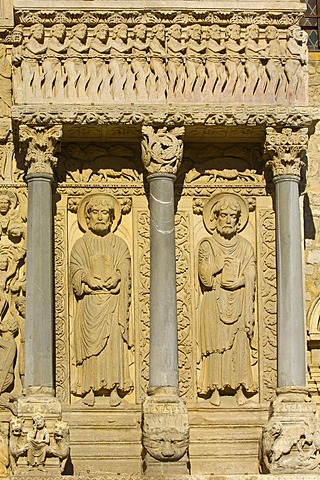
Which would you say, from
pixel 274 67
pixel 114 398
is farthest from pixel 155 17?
pixel 114 398

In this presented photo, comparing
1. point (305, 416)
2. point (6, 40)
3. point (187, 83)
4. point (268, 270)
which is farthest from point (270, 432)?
point (6, 40)

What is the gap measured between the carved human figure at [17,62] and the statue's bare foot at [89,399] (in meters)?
3.18

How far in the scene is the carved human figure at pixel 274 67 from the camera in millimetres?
18016

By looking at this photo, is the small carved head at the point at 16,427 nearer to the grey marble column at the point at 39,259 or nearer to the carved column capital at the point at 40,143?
the grey marble column at the point at 39,259

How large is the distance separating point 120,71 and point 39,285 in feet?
7.95

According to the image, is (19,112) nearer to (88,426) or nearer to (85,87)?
(85,87)

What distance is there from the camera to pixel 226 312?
18.2 metres

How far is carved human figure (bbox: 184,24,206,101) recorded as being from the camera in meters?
18.0

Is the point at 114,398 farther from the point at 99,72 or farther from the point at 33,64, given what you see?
the point at 33,64

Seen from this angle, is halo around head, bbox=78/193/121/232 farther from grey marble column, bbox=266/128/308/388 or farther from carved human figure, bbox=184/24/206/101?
grey marble column, bbox=266/128/308/388

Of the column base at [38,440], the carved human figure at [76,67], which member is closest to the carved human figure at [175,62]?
the carved human figure at [76,67]

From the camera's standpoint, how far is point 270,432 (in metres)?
17.3

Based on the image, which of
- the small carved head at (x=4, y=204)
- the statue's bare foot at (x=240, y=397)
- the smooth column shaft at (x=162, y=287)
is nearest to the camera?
the smooth column shaft at (x=162, y=287)

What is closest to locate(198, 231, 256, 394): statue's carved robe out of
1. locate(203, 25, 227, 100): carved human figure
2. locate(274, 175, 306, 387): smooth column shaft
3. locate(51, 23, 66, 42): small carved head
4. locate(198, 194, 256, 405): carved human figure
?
locate(198, 194, 256, 405): carved human figure
